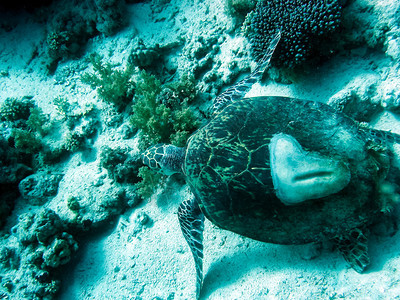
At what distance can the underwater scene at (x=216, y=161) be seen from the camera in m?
1.84

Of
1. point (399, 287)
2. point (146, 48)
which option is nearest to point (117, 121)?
point (146, 48)

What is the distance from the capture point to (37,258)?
3246 millimetres

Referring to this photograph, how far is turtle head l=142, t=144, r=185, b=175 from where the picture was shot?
9.70 ft

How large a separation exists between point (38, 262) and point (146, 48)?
415 cm

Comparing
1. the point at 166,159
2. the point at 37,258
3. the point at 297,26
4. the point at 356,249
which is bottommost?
the point at 37,258

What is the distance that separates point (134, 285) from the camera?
9.30 feet

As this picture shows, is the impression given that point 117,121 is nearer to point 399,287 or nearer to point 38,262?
point 38,262

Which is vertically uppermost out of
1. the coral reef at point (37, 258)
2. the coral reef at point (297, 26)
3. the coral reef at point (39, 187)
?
the coral reef at point (297, 26)

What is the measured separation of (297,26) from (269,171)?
212 centimetres

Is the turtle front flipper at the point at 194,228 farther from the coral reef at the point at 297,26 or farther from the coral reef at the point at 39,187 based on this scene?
the coral reef at the point at 39,187

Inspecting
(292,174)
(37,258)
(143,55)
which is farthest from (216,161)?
(143,55)

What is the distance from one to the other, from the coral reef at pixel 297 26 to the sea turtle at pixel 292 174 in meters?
0.94

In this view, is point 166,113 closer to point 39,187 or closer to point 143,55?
point 143,55

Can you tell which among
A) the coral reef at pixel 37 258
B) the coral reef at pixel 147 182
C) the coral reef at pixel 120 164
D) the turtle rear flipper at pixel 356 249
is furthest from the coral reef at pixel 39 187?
the turtle rear flipper at pixel 356 249
